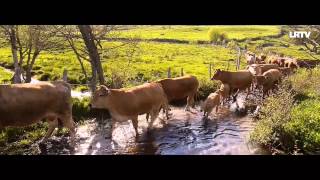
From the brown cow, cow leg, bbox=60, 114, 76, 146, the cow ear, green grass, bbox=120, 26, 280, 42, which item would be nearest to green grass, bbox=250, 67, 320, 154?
the cow ear

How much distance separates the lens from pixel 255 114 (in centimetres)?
1421

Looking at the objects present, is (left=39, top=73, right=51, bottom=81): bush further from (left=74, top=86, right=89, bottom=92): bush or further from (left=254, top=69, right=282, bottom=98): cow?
(left=254, top=69, right=282, bottom=98): cow

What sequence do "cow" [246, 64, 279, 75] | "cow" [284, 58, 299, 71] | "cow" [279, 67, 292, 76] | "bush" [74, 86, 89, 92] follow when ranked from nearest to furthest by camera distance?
"bush" [74, 86, 89, 92], "cow" [246, 64, 279, 75], "cow" [279, 67, 292, 76], "cow" [284, 58, 299, 71]

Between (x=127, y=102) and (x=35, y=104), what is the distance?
2568mm

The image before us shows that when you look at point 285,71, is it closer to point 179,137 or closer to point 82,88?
point 82,88

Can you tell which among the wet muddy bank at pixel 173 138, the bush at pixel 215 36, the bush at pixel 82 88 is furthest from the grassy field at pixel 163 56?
the wet muddy bank at pixel 173 138

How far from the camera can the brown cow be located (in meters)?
10.5

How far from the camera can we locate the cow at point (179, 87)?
14.3 meters

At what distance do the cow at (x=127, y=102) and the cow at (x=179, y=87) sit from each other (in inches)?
60.8

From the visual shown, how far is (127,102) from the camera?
11.7 meters

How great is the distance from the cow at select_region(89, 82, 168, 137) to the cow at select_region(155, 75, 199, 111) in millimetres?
1545
